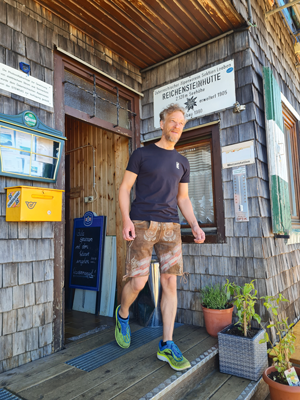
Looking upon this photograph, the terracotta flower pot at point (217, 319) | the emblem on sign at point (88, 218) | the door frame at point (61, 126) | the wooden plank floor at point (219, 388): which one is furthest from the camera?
the emblem on sign at point (88, 218)

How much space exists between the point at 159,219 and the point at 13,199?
1.00 meters

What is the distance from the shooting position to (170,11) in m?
2.67

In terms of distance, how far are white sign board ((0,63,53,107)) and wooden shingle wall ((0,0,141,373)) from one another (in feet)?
0.14

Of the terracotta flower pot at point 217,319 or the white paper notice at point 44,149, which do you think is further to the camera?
the terracotta flower pot at point 217,319

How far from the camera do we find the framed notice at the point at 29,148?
2104 millimetres

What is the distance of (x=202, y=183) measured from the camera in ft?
10.3

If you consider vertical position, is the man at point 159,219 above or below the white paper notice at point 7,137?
below

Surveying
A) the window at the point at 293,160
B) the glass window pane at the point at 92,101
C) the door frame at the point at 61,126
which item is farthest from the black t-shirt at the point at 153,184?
the window at the point at 293,160

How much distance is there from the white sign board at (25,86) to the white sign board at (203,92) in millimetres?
1322

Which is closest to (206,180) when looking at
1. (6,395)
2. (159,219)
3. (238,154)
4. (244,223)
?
(238,154)

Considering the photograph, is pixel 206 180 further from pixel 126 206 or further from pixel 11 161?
pixel 11 161

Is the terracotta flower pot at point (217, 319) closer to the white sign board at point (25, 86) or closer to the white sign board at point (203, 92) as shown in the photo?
the white sign board at point (203, 92)

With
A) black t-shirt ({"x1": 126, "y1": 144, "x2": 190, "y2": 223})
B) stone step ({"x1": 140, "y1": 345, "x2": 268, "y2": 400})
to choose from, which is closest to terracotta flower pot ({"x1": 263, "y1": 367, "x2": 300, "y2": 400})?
stone step ({"x1": 140, "y1": 345, "x2": 268, "y2": 400})

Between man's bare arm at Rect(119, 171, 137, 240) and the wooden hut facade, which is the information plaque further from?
man's bare arm at Rect(119, 171, 137, 240)
